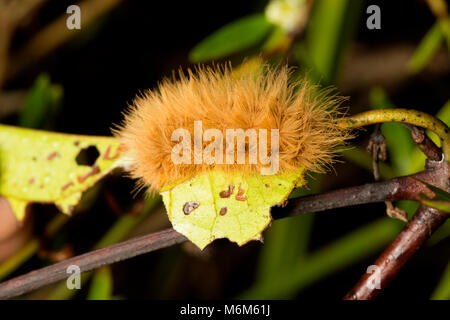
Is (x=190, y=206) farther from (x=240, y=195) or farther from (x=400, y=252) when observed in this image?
(x=400, y=252)

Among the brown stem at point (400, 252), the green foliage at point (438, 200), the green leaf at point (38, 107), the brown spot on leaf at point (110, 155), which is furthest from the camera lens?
the green leaf at point (38, 107)

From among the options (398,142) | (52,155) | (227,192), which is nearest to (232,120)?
(227,192)

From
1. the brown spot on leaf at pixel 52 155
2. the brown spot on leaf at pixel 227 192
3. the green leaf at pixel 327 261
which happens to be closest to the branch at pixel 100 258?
the brown spot on leaf at pixel 227 192

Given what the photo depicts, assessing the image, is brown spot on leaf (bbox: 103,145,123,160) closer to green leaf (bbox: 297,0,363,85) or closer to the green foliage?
the green foliage

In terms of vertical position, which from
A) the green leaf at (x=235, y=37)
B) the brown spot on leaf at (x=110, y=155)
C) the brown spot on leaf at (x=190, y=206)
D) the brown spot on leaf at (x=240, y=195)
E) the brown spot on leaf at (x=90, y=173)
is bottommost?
the brown spot on leaf at (x=190, y=206)

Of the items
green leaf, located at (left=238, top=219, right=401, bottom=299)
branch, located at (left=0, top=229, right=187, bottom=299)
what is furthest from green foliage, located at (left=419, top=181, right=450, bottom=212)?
green leaf, located at (left=238, top=219, right=401, bottom=299)

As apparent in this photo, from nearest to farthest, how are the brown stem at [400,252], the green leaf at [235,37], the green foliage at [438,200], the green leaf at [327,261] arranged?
the green foliage at [438,200], the brown stem at [400,252], the green leaf at [235,37], the green leaf at [327,261]

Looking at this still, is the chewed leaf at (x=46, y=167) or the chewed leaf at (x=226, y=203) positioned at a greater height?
the chewed leaf at (x=46, y=167)

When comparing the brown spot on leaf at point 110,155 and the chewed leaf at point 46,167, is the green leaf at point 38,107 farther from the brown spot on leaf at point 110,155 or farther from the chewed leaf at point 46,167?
the brown spot on leaf at point 110,155
